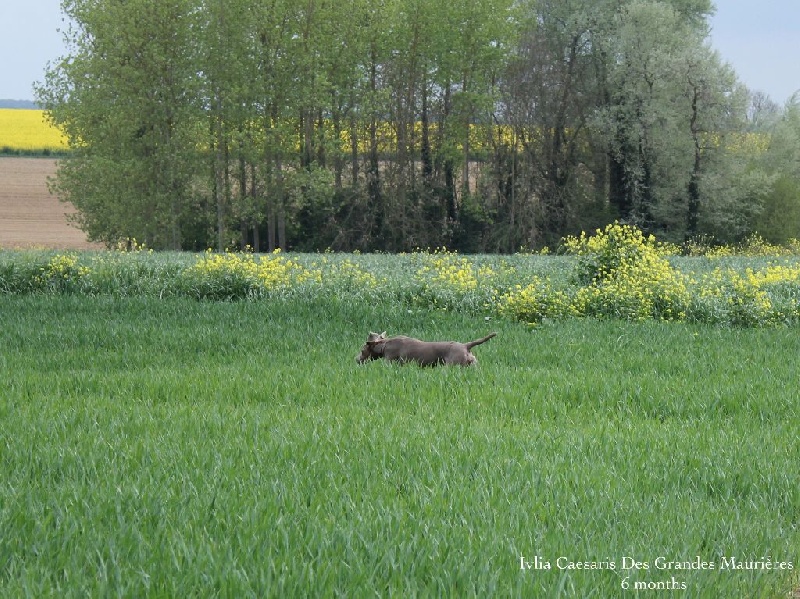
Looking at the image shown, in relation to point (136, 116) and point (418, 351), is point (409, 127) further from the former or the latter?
point (418, 351)

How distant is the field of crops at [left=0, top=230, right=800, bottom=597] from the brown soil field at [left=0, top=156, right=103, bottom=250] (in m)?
36.2

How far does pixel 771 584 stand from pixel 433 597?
1.40m

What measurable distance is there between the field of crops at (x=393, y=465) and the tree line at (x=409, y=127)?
24290mm

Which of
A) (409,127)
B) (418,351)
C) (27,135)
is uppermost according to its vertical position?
(27,135)

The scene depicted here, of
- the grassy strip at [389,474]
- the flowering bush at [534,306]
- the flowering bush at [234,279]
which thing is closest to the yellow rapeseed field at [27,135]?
the flowering bush at [234,279]

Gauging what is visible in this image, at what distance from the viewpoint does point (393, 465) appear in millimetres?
4840

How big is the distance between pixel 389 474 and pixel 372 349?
4579 mm

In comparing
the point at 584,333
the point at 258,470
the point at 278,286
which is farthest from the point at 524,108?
the point at 258,470

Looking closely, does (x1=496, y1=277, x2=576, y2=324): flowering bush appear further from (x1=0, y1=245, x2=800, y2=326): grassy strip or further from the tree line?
the tree line

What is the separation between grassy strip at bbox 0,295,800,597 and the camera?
3301mm

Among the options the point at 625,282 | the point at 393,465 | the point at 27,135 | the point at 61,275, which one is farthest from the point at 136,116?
the point at 27,135

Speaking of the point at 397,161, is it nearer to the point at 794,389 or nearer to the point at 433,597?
the point at 794,389

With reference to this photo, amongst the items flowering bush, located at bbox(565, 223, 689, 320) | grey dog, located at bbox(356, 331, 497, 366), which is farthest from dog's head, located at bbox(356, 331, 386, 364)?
flowering bush, located at bbox(565, 223, 689, 320)

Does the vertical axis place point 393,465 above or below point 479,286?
above
